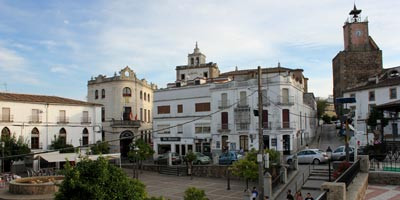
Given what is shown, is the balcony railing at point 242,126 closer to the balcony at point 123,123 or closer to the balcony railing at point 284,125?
the balcony railing at point 284,125

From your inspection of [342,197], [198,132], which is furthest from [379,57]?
[342,197]

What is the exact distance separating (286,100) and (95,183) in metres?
32.8

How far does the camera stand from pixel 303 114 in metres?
46.8

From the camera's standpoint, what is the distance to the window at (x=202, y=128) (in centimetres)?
4412

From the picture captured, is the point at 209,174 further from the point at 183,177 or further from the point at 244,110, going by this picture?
the point at 244,110

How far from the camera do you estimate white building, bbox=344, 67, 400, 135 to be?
1668 inches

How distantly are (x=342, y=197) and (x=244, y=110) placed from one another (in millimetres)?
32568

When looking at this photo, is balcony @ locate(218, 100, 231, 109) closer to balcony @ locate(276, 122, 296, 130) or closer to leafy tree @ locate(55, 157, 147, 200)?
balcony @ locate(276, 122, 296, 130)

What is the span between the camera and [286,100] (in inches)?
1550

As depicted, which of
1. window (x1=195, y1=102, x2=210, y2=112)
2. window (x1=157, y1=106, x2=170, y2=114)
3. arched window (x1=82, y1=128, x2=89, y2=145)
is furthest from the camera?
window (x1=157, y1=106, x2=170, y2=114)

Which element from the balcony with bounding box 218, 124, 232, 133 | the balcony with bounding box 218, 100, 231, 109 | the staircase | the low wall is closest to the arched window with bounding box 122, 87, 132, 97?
the balcony with bounding box 218, 100, 231, 109

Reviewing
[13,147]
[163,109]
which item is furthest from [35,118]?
[163,109]

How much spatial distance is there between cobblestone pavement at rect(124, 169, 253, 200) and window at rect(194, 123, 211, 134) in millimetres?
11785

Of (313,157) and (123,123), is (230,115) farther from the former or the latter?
(123,123)
